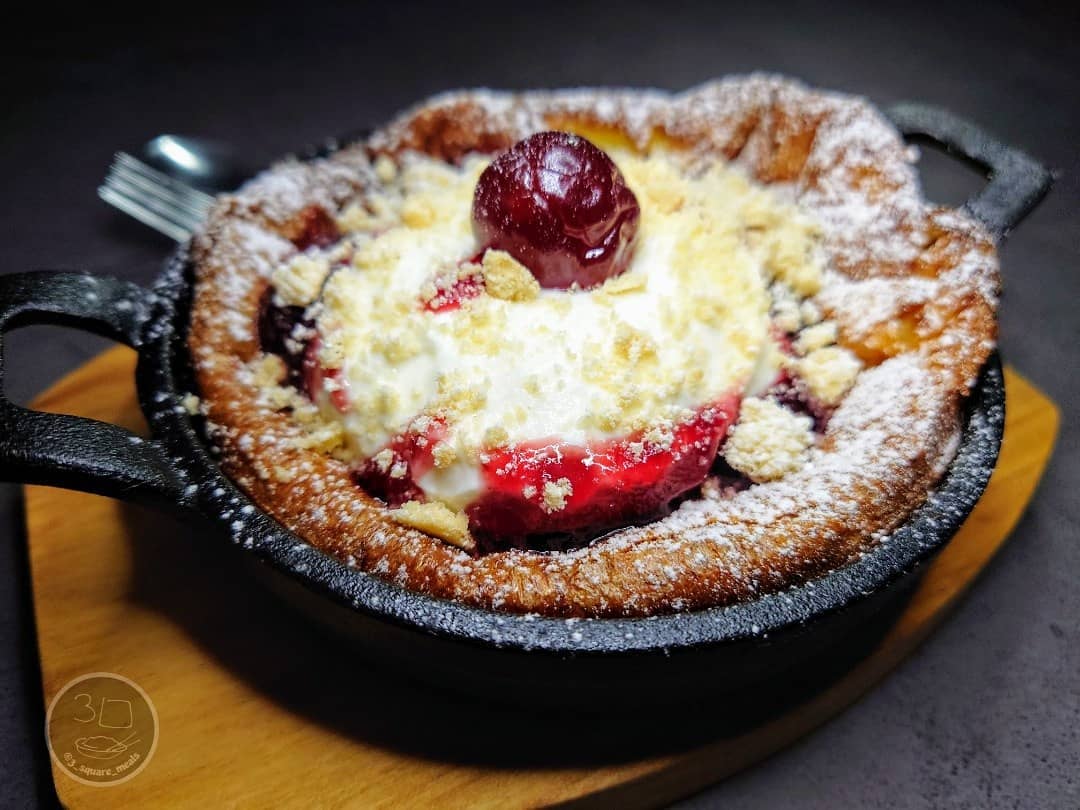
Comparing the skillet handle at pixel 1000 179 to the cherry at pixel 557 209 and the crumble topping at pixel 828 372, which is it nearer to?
the crumble topping at pixel 828 372

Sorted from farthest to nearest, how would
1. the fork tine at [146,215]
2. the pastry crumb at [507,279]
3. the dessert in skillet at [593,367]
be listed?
the fork tine at [146,215]
the pastry crumb at [507,279]
the dessert in skillet at [593,367]

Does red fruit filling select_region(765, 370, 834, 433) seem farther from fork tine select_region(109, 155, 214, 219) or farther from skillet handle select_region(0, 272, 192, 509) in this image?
fork tine select_region(109, 155, 214, 219)

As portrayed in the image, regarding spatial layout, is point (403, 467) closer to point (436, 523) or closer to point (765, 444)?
point (436, 523)

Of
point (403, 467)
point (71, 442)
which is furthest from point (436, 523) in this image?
point (71, 442)

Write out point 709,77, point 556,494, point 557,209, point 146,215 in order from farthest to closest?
point 709,77
point 146,215
point 557,209
point 556,494

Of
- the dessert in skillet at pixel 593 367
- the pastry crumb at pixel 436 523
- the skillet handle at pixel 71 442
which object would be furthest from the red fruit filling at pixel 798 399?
the skillet handle at pixel 71 442

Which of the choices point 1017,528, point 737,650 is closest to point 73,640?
point 737,650

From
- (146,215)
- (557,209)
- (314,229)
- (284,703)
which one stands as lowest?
(284,703)
